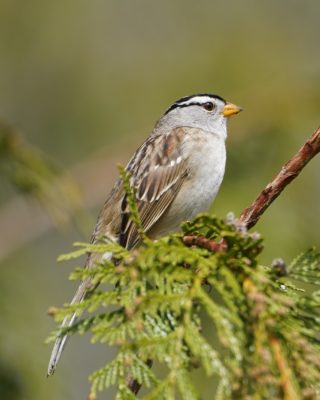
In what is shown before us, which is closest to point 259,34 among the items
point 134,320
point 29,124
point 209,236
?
point 29,124

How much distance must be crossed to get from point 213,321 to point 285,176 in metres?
0.56

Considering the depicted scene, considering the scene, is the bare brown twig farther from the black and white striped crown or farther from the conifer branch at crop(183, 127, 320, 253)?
the black and white striped crown

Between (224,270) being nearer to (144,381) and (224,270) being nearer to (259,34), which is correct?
(144,381)

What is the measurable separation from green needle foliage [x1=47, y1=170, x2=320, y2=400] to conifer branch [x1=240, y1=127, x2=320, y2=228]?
298mm

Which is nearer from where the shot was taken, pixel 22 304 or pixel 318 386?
pixel 318 386

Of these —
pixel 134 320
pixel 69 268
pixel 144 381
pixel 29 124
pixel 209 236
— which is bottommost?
pixel 144 381

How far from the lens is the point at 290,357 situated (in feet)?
4.85

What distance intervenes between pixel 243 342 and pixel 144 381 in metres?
0.22

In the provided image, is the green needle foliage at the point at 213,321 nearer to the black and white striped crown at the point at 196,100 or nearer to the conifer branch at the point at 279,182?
the conifer branch at the point at 279,182

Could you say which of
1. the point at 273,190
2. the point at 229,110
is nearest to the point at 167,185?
the point at 229,110

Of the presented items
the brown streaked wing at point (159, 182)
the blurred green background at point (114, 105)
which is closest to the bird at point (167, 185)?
the brown streaked wing at point (159, 182)

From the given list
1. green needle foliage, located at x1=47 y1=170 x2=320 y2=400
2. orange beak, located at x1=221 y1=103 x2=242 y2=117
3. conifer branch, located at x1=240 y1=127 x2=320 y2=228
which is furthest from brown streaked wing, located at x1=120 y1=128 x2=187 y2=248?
green needle foliage, located at x1=47 y1=170 x2=320 y2=400

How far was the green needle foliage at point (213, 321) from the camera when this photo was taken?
1.41 m

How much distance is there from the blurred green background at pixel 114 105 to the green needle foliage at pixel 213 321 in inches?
76.9
